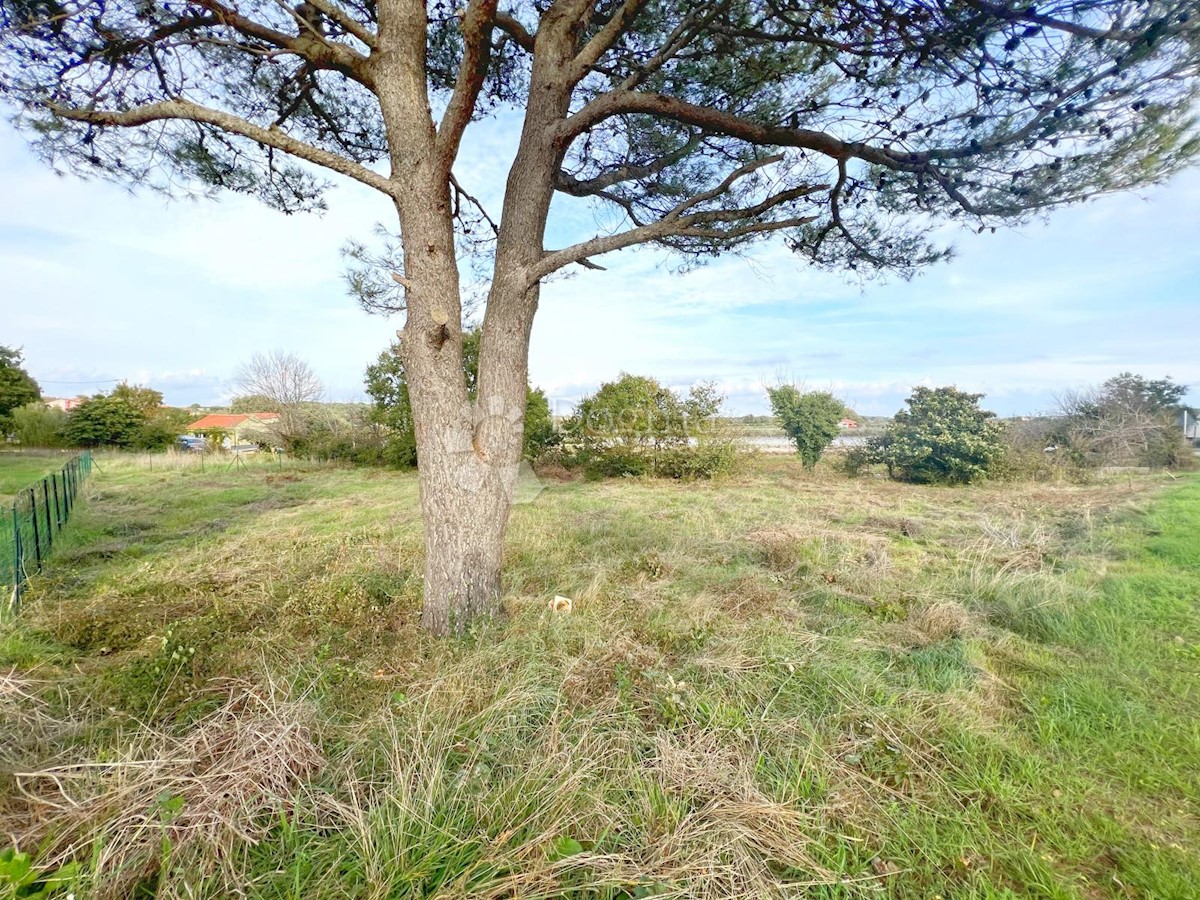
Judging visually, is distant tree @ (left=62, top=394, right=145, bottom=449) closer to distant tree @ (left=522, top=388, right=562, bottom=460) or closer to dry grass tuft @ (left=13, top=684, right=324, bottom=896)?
distant tree @ (left=522, top=388, right=562, bottom=460)

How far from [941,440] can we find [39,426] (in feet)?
103

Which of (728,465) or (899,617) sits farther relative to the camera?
(728,465)

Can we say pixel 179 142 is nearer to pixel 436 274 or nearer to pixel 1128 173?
pixel 436 274

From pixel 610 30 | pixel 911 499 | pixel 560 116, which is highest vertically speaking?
pixel 610 30

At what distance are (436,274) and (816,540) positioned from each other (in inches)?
184

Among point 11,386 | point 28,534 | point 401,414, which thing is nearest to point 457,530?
point 28,534

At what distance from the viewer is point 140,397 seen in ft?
73.4

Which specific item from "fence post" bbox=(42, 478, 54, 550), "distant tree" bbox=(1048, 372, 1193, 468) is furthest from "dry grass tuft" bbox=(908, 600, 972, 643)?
"distant tree" bbox=(1048, 372, 1193, 468)

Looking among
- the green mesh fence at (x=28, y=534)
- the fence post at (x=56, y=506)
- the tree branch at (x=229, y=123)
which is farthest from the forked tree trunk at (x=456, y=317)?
the fence post at (x=56, y=506)

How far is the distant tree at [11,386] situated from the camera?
52.7ft

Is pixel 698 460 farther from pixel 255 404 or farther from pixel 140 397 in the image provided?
pixel 140 397

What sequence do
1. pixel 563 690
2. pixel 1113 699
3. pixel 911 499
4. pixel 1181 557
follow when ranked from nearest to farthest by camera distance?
pixel 563 690 → pixel 1113 699 → pixel 1181 557 → pixel 911 499

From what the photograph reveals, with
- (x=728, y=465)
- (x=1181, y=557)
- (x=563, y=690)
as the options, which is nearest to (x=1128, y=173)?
(x=1181, y=557)

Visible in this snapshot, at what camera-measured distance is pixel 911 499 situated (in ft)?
31.4
